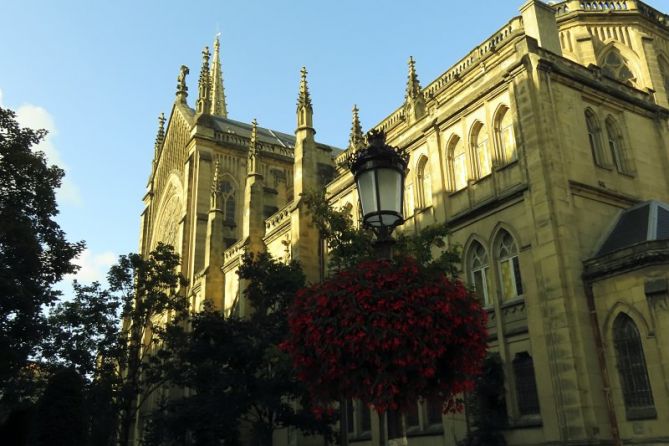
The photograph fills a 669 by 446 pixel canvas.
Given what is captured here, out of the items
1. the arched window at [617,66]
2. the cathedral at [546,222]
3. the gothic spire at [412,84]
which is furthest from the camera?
the arched window at [617,66]

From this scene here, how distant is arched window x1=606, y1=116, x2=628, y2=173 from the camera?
2058 cm

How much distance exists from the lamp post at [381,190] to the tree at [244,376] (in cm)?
976

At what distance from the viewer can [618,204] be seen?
19312mm

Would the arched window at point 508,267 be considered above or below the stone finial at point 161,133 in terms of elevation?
below

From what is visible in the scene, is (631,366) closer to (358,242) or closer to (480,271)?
(480,271)

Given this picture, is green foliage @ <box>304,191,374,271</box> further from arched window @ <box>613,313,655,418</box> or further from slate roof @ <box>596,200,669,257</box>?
arched window @ <box>613,313,655,418</box>

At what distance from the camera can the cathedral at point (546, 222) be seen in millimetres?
15500

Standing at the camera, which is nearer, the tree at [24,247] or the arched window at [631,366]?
the arched window at [631,366]

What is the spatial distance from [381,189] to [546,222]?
10.4 meters

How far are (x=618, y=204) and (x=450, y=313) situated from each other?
43.6ft

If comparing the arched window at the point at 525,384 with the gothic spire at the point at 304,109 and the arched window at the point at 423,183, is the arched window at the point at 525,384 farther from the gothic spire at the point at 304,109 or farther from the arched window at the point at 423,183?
the gothic spire at the point at 304,109

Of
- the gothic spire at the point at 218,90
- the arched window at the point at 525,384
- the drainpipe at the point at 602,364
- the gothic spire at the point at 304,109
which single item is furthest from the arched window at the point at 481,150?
the gothic spire at the point at 218,90

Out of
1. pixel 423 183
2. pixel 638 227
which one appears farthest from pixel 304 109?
pixel 638 227

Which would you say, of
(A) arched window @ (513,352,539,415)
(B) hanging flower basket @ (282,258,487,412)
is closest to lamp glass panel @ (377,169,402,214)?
(B) hanging flower basket @ (282,258,487,412)
